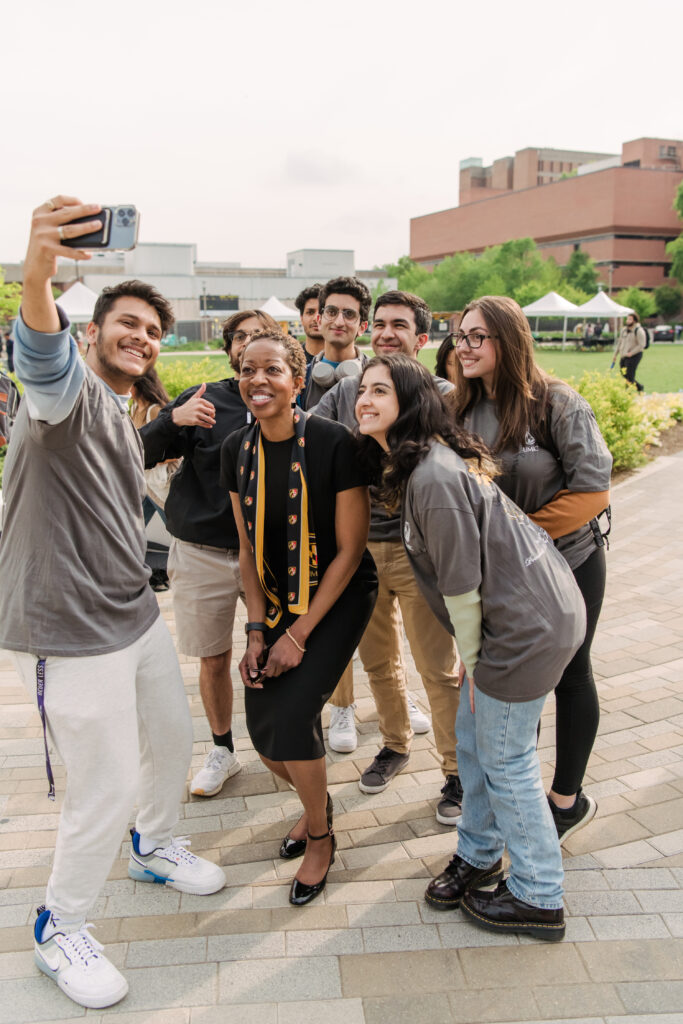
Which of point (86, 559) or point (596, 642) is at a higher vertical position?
point (86, 559)

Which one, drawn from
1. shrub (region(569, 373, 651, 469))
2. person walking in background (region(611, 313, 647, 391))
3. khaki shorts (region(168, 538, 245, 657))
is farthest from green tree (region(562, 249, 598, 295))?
khaki shorts (region(168, 538, 245, 657))

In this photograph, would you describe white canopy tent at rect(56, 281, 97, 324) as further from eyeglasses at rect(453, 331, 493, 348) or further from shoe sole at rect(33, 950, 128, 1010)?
shoe sole at rect(33, 950, 128, 1010)

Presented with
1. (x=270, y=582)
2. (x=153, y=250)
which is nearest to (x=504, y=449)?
(x=270, y=582)

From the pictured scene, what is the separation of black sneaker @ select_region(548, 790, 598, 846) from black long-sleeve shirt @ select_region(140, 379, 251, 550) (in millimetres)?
1734

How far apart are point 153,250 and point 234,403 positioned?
8276 centimetres

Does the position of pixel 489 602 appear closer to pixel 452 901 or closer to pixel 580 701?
pixel 580 701

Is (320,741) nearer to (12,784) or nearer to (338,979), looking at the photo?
(338,979)

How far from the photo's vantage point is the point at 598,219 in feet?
267

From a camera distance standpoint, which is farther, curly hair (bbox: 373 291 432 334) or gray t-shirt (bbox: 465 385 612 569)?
curly hair (bbox: 373 291 432 334)

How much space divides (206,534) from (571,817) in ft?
6.29

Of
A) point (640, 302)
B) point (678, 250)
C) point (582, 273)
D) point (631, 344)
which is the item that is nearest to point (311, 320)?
point (631, 344)

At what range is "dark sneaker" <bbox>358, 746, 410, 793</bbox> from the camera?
11.2ft

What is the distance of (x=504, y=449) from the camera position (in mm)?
2740

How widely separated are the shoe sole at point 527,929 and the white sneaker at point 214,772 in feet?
4.49
